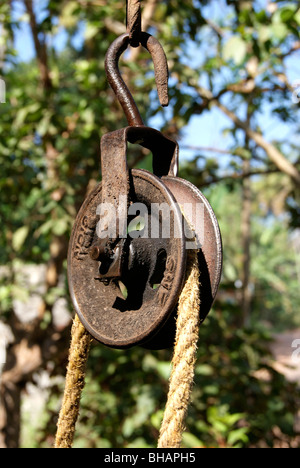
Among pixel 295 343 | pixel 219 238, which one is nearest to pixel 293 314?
pixel 295 343

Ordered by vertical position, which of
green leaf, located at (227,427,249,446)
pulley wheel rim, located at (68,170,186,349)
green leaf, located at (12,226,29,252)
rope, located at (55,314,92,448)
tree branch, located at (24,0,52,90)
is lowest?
green leaf, located at (227,427,249,446)

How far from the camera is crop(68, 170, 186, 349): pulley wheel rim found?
650 mm

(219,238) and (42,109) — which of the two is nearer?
(219,238)

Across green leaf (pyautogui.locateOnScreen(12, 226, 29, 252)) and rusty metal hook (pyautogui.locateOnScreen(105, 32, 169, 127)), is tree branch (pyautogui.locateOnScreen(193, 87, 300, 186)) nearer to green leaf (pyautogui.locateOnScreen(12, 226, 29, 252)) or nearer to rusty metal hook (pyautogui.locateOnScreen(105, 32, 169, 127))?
green leaf (pyautogui.locateOnScreen(12, 226, 29, 252))

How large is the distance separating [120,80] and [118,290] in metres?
0.34

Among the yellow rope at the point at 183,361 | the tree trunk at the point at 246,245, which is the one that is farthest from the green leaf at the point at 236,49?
the tree trunk at the point at 246,245

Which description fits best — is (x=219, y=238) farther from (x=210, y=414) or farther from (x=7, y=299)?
(x=7, y=299)

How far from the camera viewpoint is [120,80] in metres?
0.82

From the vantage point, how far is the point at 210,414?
224cm

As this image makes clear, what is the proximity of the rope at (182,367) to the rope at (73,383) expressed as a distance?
0.19 meters

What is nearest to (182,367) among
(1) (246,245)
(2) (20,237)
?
(2) (20,237)

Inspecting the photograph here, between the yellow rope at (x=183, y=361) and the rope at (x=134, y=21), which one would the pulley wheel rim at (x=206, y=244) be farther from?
the rope at (x=134, y=21)

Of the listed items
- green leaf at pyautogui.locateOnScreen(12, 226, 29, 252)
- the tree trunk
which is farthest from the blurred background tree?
the tree trunk

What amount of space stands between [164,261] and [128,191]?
12cm
